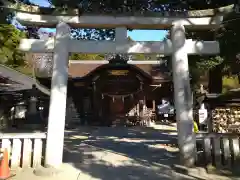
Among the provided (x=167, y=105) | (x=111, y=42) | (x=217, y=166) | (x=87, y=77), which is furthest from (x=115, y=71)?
(x=217, y=166)

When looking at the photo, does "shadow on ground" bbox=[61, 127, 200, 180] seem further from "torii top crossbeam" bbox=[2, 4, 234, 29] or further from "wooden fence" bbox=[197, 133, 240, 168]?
"torii top crossbeam" bbox=[2, 4, 234, 29]

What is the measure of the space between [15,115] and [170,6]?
16.8 meters

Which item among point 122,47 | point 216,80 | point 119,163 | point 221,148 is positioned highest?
point 216,80

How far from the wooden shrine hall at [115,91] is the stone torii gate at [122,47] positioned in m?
12.2

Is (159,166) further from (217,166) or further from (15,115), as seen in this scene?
(15,115)

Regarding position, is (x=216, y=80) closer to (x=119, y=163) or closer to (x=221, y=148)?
(x=221, y=148)

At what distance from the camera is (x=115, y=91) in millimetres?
20922

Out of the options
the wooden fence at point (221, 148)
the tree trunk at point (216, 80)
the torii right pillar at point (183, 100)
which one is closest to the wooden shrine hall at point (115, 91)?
the tree trunk at point (216, 80)

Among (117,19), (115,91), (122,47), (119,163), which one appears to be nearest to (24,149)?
(119,163)

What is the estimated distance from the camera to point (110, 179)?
5.99 metres

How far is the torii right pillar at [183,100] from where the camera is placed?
273 inches

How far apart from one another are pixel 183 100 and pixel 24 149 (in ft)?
14.4

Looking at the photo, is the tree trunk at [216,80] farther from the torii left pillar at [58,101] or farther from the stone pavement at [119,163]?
the torii left pillar at [58,101]

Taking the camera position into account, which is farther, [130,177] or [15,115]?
[15,115]
